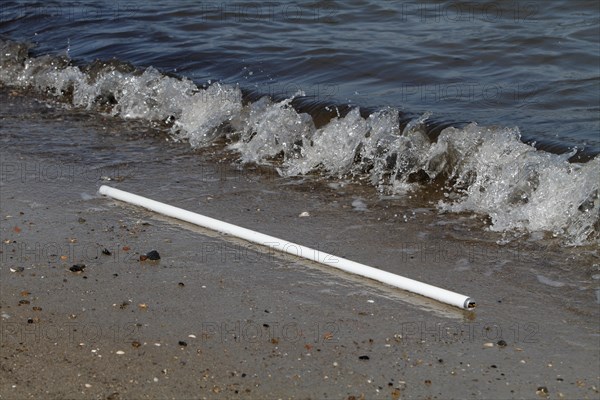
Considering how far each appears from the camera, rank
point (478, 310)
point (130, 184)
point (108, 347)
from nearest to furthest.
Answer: point (108, 347), point (478, 310), point (130, 184)

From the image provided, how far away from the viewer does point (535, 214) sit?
5797mm

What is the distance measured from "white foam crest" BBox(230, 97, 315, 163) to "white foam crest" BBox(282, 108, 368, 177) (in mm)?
126

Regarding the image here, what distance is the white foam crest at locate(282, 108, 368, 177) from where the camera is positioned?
22.8 ft

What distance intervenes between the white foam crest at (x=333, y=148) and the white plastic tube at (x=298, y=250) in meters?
1.35

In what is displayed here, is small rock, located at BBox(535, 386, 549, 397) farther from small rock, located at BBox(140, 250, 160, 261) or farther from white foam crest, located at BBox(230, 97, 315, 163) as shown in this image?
white foam crest, located at BBox(230, 97, 315, 163)

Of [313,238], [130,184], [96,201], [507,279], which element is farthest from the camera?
[130,184]

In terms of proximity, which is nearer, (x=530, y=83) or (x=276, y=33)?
(x=530, y=83)

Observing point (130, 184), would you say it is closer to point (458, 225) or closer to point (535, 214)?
point (458, 225)

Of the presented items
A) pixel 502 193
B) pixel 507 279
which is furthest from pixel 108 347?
pixel 502 193

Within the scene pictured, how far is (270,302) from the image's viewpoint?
4.59 meters

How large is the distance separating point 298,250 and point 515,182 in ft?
5.94

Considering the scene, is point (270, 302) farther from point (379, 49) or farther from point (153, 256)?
point (379, 49)

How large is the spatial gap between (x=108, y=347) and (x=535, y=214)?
2799 mm

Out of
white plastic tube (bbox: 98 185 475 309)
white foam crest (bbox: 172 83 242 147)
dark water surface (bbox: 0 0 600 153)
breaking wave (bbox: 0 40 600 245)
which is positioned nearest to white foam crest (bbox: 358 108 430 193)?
breaking wave (bbox: 0 40 600 245)
